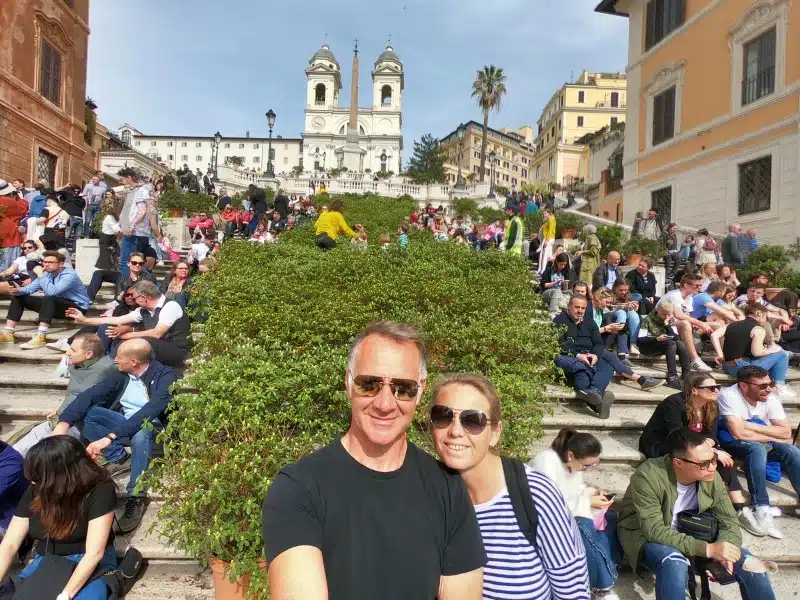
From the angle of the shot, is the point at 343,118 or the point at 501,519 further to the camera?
the point at 343,118

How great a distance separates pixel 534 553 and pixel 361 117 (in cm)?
8949

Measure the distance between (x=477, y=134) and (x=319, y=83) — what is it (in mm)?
31674

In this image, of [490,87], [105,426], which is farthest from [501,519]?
[490,87]

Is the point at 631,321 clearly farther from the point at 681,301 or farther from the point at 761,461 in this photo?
the point at 761,461

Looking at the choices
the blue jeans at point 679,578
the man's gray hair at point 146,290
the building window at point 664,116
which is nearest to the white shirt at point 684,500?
the blue jeans at point 679,578

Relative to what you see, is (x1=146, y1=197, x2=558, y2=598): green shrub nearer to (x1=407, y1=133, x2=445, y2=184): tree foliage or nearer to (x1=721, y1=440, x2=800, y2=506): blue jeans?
(x1=721, y1=440, x2=800, y2=506): blue jeans

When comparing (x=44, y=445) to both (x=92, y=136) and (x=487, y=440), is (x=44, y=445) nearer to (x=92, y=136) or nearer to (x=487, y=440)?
(x=487, y=440)

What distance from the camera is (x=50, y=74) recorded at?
2122cm

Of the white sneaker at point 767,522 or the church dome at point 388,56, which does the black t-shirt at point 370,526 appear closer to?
the white sneaker at point 767,522

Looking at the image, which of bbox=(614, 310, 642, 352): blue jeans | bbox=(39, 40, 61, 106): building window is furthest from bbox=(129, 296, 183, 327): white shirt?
bbox=(39, 40, 61, 106): building window

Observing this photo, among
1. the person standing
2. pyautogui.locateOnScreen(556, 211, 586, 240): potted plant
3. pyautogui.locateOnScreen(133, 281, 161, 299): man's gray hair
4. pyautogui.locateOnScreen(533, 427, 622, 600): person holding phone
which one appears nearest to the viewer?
pyautogui.locateOnScreen(533, 427, 622, 600): person holding phone

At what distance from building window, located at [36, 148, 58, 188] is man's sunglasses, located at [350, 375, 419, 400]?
24110mm

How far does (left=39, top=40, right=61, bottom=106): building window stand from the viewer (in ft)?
67.7

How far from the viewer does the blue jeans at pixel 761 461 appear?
4.15 meters
